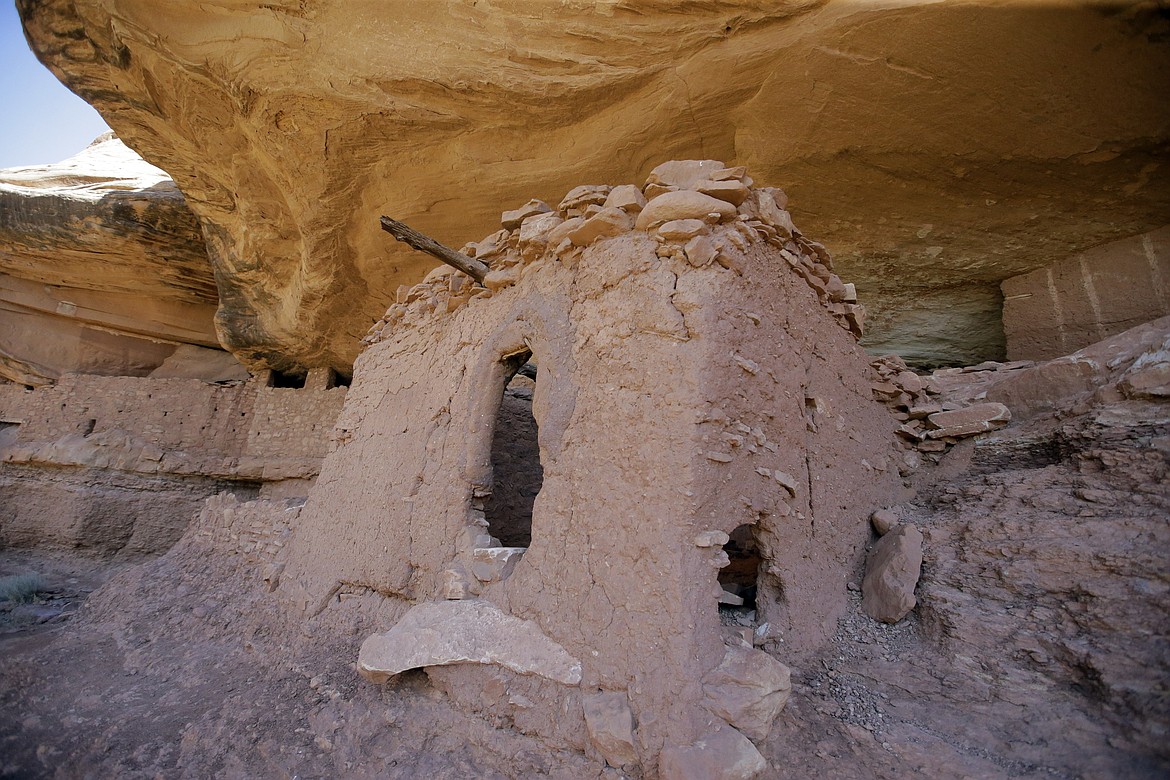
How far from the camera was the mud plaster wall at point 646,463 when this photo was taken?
2061 millimetres

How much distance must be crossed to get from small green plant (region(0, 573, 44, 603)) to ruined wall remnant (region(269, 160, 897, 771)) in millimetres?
5432

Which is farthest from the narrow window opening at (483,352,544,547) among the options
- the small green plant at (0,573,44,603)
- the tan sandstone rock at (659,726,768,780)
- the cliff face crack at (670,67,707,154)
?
the small green plant at (0,573,44,603)

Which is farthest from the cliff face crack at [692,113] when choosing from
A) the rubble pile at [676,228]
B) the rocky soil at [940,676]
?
the rocky soil at [940,676]

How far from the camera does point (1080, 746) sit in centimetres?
180

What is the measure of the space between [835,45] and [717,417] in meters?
3.50

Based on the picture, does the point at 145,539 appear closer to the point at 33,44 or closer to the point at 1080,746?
the point at 33,44

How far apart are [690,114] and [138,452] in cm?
914

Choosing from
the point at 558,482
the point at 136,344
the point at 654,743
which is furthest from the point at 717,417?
the point at 136,344

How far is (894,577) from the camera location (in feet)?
8.73

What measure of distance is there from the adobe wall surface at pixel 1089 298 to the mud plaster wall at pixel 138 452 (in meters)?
8.50

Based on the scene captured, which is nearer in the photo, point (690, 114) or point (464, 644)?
point (464, 644)

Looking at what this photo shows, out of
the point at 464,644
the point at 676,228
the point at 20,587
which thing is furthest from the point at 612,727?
the point at 20,587

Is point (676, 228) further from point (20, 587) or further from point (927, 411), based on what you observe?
point (20, 587)

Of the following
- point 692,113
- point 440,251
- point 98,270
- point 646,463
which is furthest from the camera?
point 98,270
